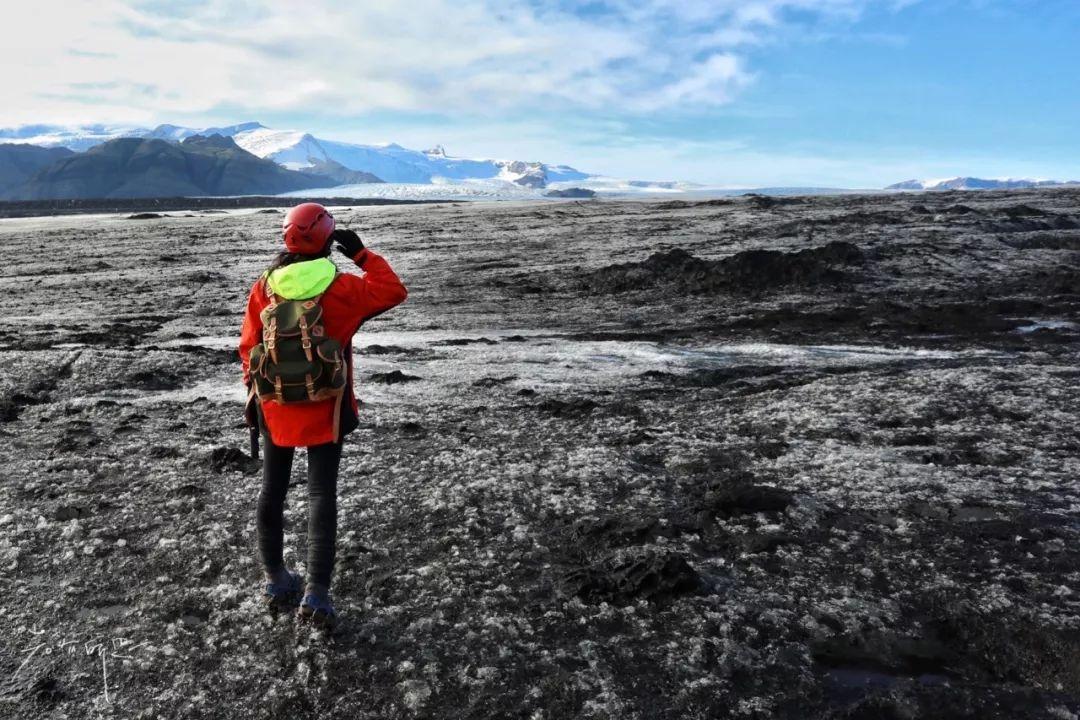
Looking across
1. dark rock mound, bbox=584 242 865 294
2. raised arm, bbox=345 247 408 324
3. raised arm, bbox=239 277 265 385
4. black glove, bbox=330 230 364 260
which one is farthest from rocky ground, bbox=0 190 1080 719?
dark rock mound, bbox=584 242 865 294

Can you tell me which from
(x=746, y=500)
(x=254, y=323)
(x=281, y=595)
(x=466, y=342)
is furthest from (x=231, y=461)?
(x=466, y=342)

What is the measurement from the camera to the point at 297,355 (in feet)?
11.3

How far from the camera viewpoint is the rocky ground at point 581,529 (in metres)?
3.63

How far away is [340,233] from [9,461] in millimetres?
5251

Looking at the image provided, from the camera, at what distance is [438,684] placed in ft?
11.9

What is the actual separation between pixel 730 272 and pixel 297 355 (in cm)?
1518

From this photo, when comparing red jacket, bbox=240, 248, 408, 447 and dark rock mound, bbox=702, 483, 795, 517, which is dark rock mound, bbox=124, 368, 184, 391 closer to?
red jacket, bbox=240, 248, 408, 447

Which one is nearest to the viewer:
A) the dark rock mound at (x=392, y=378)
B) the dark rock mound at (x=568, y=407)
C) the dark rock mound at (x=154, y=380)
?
the dark rock mound at (x=568, y=407)

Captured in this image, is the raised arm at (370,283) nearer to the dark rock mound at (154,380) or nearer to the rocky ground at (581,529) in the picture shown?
the rocky ground at (581,529)

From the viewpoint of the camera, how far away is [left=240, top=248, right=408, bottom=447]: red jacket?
3.55 metres
